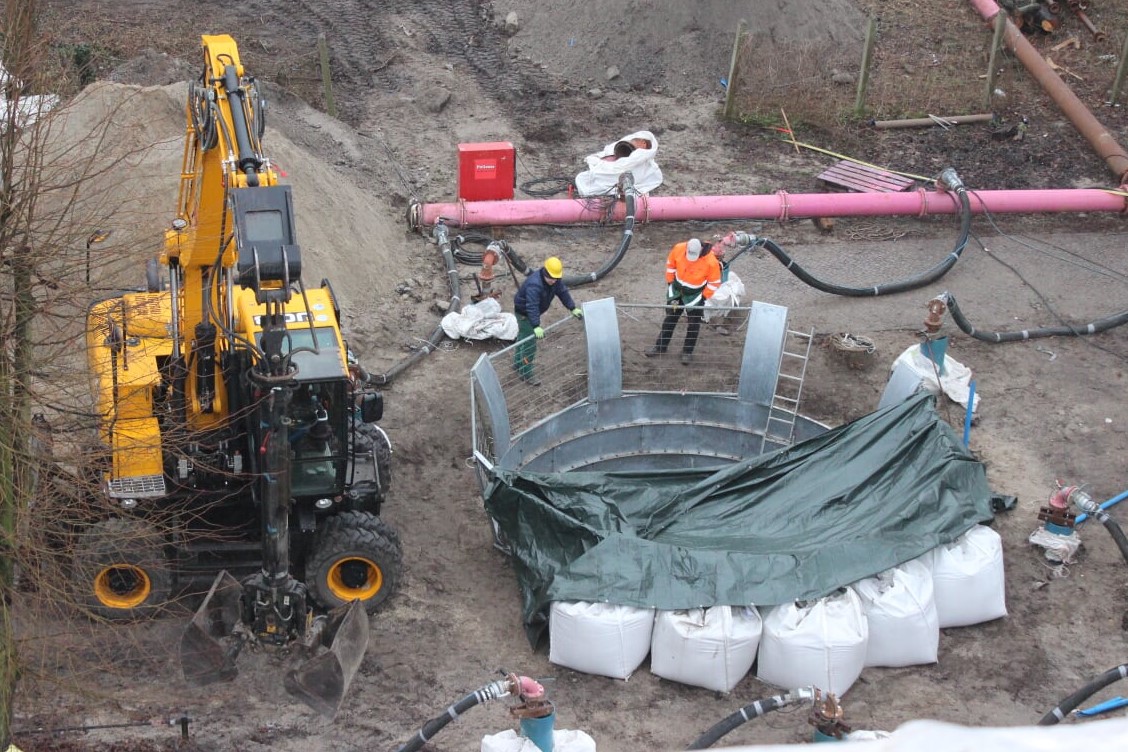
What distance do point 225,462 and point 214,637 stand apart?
4.68 ft

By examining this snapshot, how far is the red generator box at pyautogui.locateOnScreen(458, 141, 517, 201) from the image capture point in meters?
17.2

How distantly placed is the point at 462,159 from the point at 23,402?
29.7 feet

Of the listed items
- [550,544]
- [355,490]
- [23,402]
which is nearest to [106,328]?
[23,402]

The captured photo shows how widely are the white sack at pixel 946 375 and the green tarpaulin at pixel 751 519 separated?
1792 millimetres

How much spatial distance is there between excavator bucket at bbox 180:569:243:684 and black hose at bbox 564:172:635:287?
23.5 ft

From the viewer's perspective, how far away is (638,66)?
71.5 feet

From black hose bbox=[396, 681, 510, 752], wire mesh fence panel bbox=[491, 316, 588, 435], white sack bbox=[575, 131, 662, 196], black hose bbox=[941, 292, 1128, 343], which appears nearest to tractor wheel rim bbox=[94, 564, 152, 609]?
black hose bbox=[396, 681, 510, 752]

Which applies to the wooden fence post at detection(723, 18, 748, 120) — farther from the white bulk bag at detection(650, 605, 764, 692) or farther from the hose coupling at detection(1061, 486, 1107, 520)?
the white bulk bag at detection(650, 605, 764, 692)

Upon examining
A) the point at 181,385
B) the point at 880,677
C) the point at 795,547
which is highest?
the point at 181,385

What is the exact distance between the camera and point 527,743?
794 centimetres

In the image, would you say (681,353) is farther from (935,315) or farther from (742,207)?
(742,207)

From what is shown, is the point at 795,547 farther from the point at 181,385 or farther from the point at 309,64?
the point at 309,64

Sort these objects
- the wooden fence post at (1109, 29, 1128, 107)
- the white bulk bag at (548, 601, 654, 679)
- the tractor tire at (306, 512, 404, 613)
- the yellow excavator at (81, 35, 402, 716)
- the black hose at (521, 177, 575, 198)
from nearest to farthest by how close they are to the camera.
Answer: the yellow excavator at (81, 35, 402, 716), the white bulk bag at (548, 601, 654, 679), the tractor tire at (306, 512, 404, 613), the black hose at (521, 177, 575, 198), the wooden fence post at (1109, 29, 1128, 107)

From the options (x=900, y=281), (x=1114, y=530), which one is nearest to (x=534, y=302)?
(x=900, y=281)
